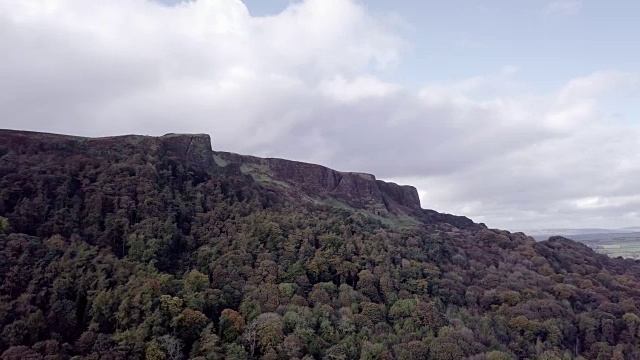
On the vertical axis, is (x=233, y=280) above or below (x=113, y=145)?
below

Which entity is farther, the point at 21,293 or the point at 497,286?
the point at 497,286

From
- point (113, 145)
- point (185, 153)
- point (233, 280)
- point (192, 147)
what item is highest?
point (192, 147)

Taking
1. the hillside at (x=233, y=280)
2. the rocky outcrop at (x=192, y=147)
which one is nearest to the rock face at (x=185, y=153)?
the rocky outcrop at (x=192, y=147)

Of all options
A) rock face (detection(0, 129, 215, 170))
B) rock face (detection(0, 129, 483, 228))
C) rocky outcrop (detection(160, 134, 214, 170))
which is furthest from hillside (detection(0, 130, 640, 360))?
rocky outcrop (detection(160, 134, 214, 170))

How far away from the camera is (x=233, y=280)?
289 ft

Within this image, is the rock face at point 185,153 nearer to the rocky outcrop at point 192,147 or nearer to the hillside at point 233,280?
the rocky outcrop at point 192,147

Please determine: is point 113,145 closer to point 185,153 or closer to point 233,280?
point 185,153

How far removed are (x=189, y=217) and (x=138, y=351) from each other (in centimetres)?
4867

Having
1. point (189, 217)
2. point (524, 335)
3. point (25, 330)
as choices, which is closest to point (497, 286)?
point (524, 335)

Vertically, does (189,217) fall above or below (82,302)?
above

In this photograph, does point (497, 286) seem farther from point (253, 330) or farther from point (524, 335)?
point (253, 330)

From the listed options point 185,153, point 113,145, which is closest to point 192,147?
point 185,153

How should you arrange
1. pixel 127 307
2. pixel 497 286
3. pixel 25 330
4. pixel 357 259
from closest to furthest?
pixel 25 330 < pixel 127 307 < pixel 357 259 < pixel 497 286

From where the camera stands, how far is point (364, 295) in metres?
94.7
